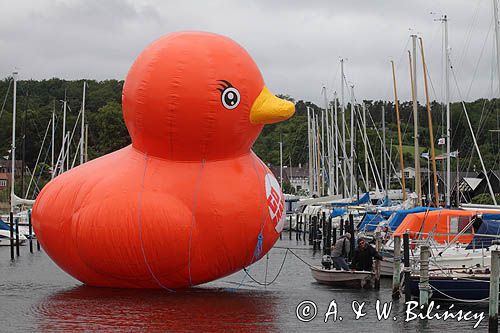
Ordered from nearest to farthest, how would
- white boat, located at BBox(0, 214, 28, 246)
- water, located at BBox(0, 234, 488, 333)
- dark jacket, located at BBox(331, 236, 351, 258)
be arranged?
water, located at BBox(0, 234, 488, 333), dark jacket, located at BBox(331, 236, 351, 258), white boat, located at BBox(0, 214, 28, 246)

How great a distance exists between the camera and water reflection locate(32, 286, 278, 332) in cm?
1838

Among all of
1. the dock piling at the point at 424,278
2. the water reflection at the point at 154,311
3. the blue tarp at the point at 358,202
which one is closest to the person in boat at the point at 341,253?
the water reflection at the point at 154,311

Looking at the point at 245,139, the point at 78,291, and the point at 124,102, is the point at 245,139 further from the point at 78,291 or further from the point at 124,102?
the point at 78,291

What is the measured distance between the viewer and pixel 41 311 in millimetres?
20656

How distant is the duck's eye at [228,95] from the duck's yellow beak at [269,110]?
1.85 feet

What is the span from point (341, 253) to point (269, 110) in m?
7.64

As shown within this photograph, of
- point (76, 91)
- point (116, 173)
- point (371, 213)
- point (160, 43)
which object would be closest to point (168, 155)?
point (116, 173)

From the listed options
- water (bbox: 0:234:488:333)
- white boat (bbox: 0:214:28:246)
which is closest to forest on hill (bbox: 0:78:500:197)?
white boat (bbox: 0:214:28:246)

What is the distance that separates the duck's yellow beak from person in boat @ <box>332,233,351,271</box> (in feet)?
22.9

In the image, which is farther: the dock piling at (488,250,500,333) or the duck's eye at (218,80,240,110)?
the duck's eye at (218,80,240,110)

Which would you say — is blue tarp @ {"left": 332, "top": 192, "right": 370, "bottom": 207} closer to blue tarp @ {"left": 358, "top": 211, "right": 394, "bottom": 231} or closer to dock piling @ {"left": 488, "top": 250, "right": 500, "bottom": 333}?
blue tarp @ {"left": 358, "top": 211, "right": 394, "bottom": 231}

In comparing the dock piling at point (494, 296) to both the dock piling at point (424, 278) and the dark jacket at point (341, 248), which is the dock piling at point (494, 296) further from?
the dark jacket at point (341, 248)

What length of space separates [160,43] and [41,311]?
709 cm

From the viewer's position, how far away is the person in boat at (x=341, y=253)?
27031 mm
